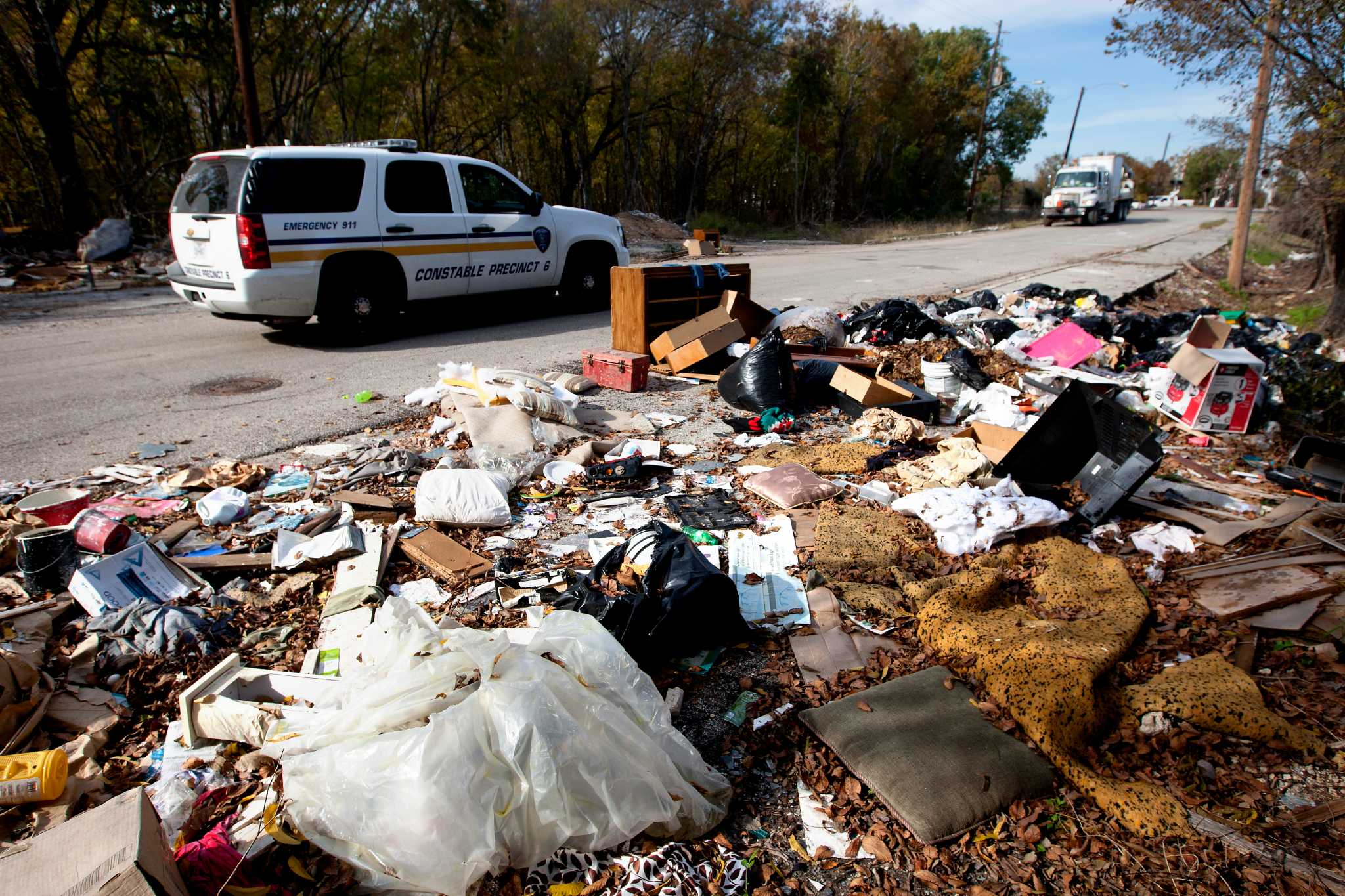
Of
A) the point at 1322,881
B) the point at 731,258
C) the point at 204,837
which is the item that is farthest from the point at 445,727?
the point at 731,258

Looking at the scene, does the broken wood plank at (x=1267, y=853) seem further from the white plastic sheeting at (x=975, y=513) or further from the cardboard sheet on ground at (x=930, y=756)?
the white plastic sheeting at (x=975, y=513)

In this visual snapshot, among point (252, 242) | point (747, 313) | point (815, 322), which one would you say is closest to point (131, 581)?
point (252, 242)

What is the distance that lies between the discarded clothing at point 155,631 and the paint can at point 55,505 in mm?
1097

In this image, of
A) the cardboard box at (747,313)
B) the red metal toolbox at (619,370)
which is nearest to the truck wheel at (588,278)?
the cardboard box at (747,313)

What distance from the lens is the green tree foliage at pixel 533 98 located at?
15.9 metres

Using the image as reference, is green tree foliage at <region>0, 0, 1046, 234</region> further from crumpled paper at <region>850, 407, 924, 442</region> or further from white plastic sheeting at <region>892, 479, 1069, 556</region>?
white plastic sheeting at <region>892, 479, 1069, 556</region>

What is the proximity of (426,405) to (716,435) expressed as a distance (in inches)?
95.5

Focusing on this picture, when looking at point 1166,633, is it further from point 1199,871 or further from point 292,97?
point 292,97

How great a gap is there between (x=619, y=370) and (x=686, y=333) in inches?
37.1

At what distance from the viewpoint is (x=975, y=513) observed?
4086mm

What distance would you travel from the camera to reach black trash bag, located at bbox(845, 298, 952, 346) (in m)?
8.16

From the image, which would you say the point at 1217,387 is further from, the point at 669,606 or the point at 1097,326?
the point at 669,606

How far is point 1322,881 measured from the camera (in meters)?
2.03

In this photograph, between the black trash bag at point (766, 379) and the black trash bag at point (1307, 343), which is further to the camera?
the black trash bag at point (1307, 343)
